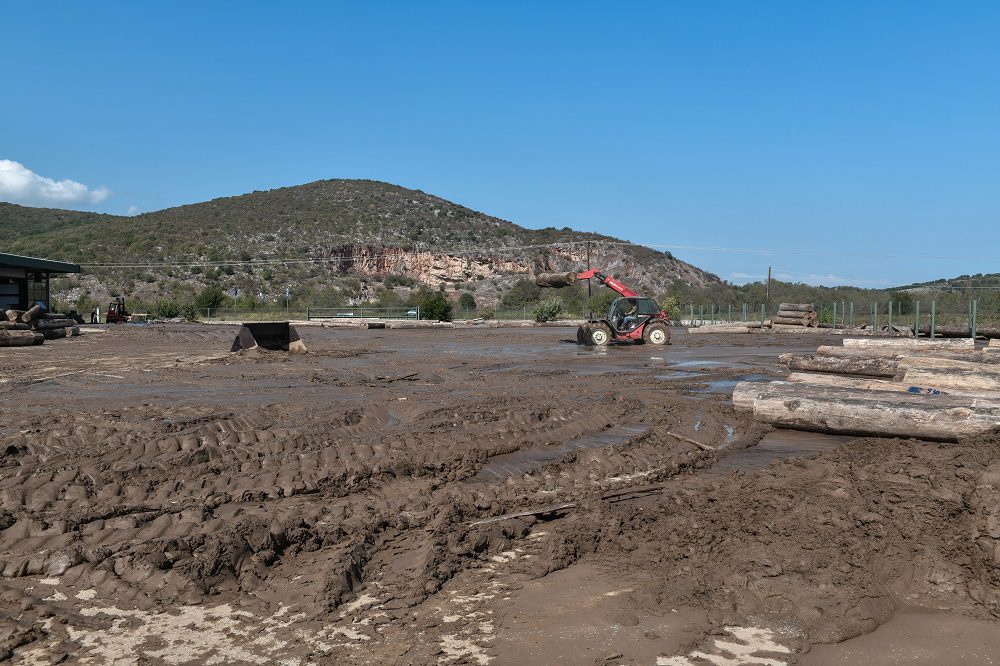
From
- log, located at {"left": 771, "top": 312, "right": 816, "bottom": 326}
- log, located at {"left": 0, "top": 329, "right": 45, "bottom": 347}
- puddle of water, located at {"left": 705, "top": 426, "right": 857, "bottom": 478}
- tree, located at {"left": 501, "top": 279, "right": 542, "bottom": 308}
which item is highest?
tree, located at {"left": 501, "top": 279, "right": 542, "bottom": 308}

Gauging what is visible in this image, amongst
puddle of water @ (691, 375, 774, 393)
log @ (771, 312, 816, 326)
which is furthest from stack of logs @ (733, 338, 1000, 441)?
log @ (771, 312, 816, 326)

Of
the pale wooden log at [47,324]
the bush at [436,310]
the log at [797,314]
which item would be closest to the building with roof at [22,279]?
the pale wooden log at [47,324]

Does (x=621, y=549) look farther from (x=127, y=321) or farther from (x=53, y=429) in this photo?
(x=127, y=321)

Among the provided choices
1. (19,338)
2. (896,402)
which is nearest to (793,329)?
(896,402)

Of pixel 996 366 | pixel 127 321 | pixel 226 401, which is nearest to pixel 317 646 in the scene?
pixel 226 401

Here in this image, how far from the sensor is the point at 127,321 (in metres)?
54.1

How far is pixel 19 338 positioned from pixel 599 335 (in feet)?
61.8

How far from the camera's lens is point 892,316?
40375 millimetres

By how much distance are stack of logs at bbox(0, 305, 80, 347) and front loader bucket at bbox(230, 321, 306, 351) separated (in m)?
8.85

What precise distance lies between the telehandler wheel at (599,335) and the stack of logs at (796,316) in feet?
61.3

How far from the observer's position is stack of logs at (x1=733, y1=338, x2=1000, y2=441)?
799cm

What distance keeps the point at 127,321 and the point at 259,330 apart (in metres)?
38.3

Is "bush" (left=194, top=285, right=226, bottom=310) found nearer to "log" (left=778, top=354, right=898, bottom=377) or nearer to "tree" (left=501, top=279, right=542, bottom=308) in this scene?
"tree" (left=501, top=279, right=542, bottom=308)

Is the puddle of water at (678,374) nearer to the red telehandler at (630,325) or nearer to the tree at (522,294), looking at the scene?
the red telehandler at (630,325)
